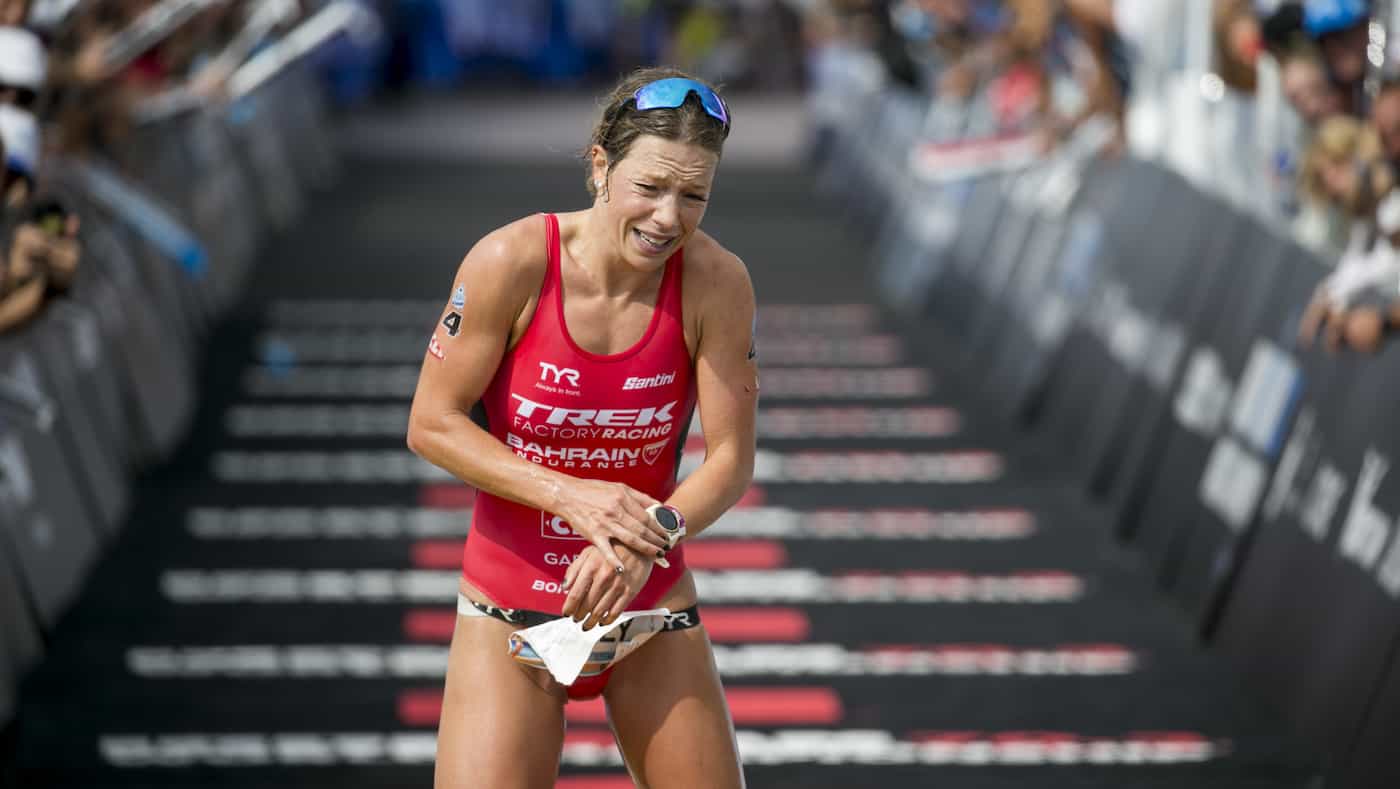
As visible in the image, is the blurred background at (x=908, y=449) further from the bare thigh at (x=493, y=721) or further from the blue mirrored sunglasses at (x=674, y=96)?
the blue mirrored sunglasses at (x=674, y=96)

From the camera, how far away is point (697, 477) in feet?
14.7

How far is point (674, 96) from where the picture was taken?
4.22m

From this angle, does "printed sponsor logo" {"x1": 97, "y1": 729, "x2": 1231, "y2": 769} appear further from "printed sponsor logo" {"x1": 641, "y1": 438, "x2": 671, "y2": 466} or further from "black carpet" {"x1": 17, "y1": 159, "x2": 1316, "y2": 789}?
"printed sponsor logo" {"x1": 641, "y1": 438, "x2": 671, "y2": 466}

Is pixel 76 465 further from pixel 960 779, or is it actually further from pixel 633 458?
pixel 633 458

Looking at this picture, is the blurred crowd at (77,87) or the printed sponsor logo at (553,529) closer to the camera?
the printed sponsor logo at (553,529)

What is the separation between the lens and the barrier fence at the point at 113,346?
802cm

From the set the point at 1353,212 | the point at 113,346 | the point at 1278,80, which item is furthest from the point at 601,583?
the point at 113,346

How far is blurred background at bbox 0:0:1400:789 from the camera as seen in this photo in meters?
6.99

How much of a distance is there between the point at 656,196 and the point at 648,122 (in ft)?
0.51

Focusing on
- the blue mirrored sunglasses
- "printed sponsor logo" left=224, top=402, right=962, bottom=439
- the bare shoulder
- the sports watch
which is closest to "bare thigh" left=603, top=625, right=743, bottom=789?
the sports watch

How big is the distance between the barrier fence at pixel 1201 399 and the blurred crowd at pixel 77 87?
4.66 meters

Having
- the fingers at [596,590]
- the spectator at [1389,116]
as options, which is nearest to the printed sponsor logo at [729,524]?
the spectator at [1389,116]

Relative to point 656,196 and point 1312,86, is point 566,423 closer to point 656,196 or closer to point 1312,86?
point 656,196

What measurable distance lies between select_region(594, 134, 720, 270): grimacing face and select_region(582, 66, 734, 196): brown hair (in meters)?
0.02
